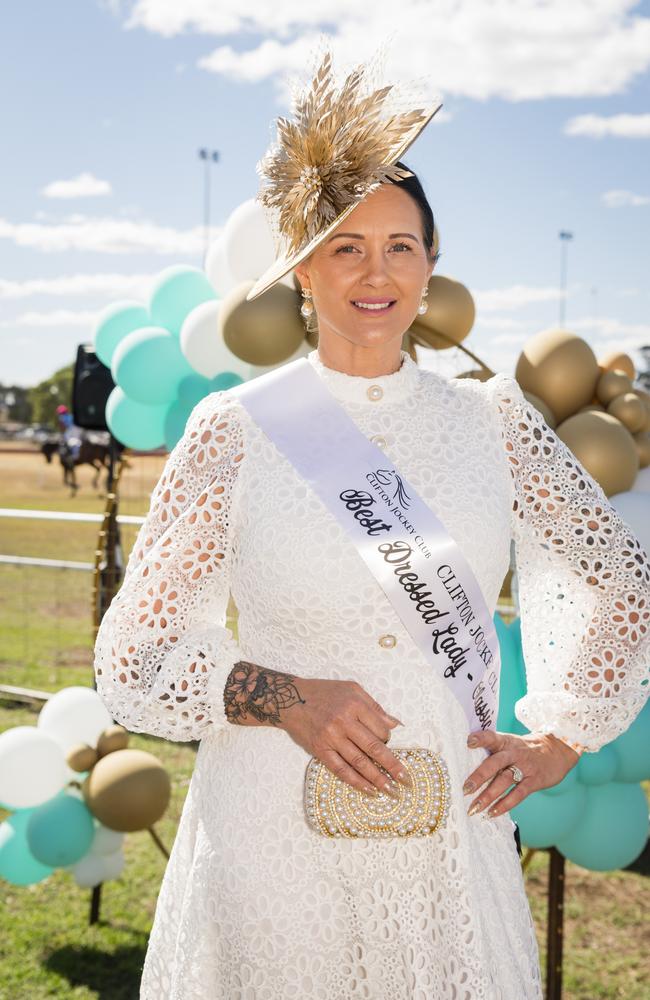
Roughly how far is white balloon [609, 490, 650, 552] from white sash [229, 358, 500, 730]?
1.25 meters

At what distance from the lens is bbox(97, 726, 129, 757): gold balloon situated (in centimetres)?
358

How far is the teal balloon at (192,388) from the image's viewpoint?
11.6ft

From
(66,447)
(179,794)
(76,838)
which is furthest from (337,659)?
(66,447)

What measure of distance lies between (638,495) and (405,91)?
5.33 feet

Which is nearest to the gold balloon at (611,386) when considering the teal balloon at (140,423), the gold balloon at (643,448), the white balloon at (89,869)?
the gold balloon at (643,448)

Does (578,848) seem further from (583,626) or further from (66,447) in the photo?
(66,447)

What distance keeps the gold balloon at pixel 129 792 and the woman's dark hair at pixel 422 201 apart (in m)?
2.37

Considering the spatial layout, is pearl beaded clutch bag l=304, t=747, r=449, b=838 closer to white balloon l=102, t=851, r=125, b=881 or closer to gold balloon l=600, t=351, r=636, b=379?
gold balloon l=600, t=351, r=636, b=379

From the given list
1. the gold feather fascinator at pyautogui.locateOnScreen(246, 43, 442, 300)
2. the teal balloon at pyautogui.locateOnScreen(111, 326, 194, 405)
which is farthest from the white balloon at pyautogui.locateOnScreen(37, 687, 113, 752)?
the gold feather fascinator at pyautogui.locateOnScreen(246, 43, 442, 300)

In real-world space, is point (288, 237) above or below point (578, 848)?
above

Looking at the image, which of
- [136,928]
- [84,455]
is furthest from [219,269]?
[84,455]

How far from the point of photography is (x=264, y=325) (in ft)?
9.54

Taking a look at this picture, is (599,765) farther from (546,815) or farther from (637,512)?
(637,512)

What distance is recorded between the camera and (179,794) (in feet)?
16.8
